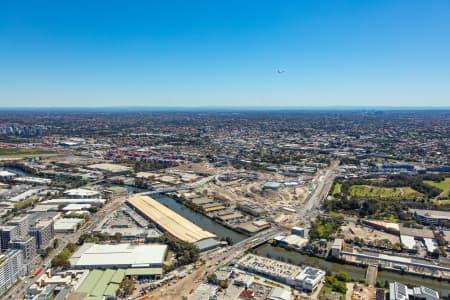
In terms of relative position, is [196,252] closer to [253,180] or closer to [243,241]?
[243,241]

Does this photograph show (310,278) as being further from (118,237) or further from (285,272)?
(118,237)

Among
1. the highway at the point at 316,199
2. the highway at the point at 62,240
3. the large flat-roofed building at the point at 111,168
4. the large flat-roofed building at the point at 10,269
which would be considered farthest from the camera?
the large flat-roofed building at the point at 111,168

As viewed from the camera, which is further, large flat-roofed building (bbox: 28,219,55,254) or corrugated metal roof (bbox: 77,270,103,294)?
large flat-roofed building (bbox: 28,219,55,254)

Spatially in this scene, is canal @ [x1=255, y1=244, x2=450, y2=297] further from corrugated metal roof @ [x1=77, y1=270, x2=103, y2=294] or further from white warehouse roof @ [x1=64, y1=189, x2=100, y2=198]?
white warehouse roof @ [x1=64, y1=189, x2=100, y2=198]

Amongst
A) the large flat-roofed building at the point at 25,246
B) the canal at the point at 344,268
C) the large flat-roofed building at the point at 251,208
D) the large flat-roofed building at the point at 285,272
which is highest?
the large flat-roofed building at the point at 25,246

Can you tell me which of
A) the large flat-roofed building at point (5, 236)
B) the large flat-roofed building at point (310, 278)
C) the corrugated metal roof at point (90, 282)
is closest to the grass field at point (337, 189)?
the large flat-roofed building at point (310, 278)

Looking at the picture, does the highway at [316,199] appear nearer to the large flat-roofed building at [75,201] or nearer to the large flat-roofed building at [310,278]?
the large flat-roofed building at [310,278]

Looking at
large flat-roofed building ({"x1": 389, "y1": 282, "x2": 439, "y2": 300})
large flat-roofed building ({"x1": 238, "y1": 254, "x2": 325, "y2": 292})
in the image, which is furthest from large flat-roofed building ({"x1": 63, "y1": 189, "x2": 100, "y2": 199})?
large flat-roofed building ({"x1": 389, "y1": 282, "x2": 439, "y2": 300})
